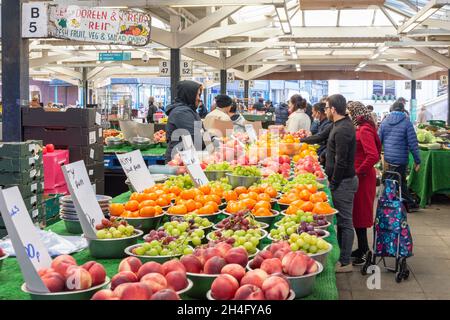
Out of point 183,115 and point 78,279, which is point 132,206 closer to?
point 78,279

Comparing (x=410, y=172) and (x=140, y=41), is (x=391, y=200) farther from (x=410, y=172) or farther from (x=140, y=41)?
(x=410, y=172)

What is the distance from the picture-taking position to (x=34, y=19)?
17.8 ft

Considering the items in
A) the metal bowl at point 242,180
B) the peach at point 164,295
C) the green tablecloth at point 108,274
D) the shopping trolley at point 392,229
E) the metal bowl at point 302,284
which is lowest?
the shopping trolley at point 392,229

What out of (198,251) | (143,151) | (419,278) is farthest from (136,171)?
(143,151)

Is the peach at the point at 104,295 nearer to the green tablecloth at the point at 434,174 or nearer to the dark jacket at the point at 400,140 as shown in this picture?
the dark jacket at the point at 400,140

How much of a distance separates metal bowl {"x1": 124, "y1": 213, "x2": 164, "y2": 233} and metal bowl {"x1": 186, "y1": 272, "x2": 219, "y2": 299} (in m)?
0.97

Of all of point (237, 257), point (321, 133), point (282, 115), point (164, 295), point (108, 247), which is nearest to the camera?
point (164, 295)

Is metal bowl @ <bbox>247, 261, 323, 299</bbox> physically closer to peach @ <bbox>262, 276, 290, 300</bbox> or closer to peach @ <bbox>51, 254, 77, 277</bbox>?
peach @ <bbox>262, 276, 290, 300</bbox>

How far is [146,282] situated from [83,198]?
1.03 meters

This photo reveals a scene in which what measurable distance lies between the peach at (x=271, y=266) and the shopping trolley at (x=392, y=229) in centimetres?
353

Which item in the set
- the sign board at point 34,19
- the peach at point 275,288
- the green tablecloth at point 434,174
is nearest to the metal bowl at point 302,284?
the peach at point 275,288

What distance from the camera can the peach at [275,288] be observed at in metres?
1.56

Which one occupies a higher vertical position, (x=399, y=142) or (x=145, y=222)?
(x=399, y=142)

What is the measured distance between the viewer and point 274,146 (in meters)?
5.84
